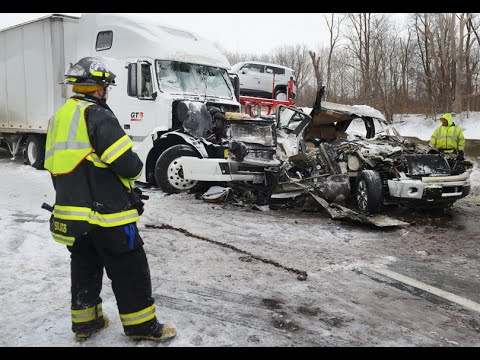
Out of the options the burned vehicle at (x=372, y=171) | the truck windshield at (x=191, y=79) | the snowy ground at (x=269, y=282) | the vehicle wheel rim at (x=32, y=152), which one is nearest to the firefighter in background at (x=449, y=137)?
the burned vehicle at (x=372, y=171)

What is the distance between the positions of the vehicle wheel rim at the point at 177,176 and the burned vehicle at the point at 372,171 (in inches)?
69.6

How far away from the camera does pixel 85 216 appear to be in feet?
8.69

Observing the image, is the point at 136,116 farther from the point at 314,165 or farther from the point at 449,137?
the point at 449,137

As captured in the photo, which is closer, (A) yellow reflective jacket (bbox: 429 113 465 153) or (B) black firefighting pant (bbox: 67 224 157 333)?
A: (B) black firefighting pant (bbox: 67 224 157 333)

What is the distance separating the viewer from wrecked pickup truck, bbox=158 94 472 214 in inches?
259

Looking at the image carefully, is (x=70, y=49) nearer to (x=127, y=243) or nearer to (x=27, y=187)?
(x=27, y=187)

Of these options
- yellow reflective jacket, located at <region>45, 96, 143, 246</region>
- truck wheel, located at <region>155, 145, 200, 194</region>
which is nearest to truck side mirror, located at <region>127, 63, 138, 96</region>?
truck wheel, located at <region>155, 145, 200, 194</region>

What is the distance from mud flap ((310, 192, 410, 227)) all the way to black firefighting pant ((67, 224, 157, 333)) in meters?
4.08

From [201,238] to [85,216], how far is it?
2832mm

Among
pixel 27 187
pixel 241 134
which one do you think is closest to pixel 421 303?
pixel 241 134

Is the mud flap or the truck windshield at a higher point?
the truck windshield

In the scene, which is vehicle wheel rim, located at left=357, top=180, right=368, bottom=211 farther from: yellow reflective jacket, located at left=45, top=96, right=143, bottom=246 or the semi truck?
yellow reflective jacket, located at left=45, top=96, right=143, bottom=246

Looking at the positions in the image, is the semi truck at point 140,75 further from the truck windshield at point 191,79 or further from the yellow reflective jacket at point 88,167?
the yellow reflective jacket at point 88,167

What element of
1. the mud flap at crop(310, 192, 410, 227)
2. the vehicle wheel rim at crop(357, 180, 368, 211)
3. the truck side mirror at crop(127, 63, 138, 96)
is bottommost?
the mud flap at crop(310, 192, 410, 227)
